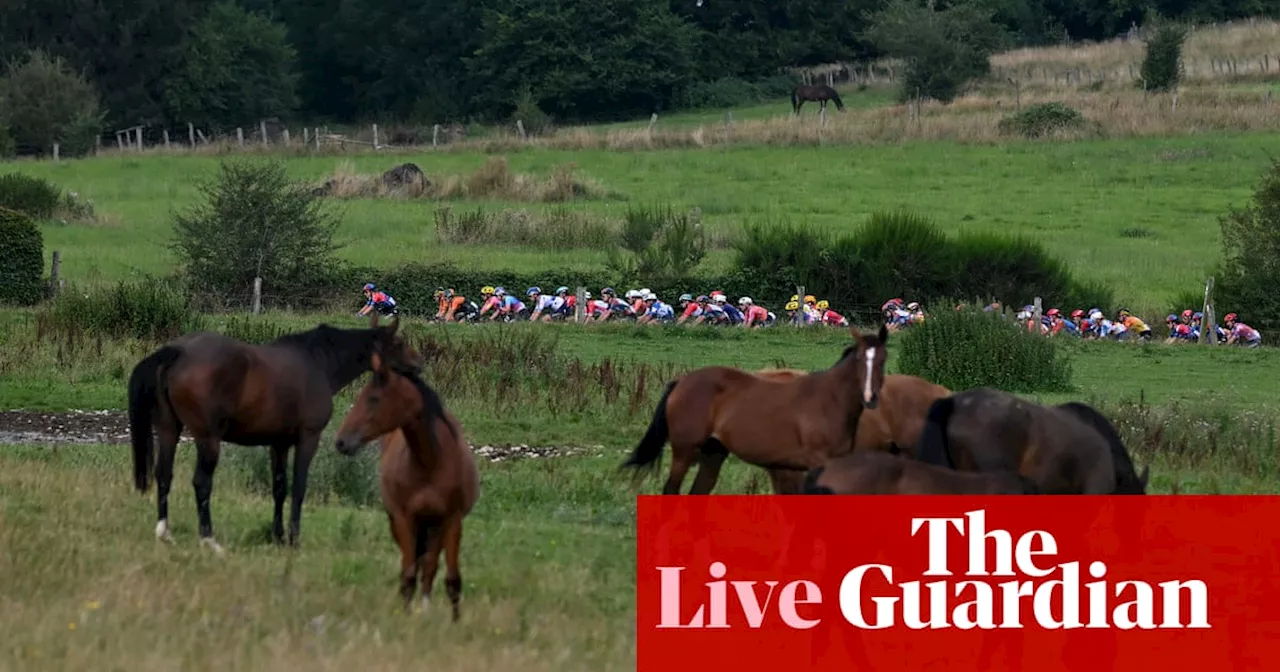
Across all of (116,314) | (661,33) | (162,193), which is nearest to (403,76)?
(661,33)

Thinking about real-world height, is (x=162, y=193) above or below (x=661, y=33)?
below

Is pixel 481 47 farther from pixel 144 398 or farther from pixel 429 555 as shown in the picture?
pixel 429 555

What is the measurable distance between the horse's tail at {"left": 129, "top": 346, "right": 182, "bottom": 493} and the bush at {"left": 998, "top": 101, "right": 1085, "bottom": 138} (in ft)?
161

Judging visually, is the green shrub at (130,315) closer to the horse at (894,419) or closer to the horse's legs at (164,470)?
the horse's legs at (164,470)

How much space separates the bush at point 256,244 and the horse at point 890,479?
2583cm

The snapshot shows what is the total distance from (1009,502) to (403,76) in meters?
83.6

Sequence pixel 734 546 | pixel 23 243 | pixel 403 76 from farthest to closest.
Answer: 1. pixel 403 76
2. pixel 23 243
3. pixel 734 546

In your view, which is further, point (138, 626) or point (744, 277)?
point (744, 277)

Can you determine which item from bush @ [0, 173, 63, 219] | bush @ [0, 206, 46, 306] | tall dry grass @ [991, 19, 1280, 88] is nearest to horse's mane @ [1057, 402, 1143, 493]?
bush @ [0, 206, 46, 306]

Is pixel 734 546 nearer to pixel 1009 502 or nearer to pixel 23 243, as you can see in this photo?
pixel 1009 502

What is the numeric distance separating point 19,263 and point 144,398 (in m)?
22.0

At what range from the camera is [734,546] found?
13391 mm

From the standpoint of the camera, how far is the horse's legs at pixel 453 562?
11022 mm

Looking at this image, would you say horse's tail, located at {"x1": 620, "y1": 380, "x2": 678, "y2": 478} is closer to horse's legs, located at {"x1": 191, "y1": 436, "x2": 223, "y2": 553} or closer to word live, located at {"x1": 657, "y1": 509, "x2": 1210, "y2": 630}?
word live, located at {"x1": 657, "y1": 509, "x2": 1210, "y2": 630}
